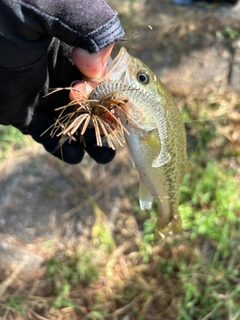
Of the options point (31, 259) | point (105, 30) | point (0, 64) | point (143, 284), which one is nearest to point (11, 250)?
point (31, 259)

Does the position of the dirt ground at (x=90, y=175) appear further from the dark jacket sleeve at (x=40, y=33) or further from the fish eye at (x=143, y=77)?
the fish eye at (x=143, y=77)

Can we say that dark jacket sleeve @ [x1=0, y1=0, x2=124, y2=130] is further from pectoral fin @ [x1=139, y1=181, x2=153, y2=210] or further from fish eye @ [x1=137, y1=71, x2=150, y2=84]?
pectoral fin @ [x1=139, y1=181, x2=153, y2=210]

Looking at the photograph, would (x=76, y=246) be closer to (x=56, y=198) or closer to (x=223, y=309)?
(x=56, y=198)

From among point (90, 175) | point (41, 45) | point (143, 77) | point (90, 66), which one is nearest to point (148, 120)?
point (143, 77)

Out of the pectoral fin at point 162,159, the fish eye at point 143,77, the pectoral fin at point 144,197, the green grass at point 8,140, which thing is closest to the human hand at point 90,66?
the fish eye at point 143,77

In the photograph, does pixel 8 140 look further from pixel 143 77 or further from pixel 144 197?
pixel 143 77

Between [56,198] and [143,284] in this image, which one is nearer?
[143,284]
